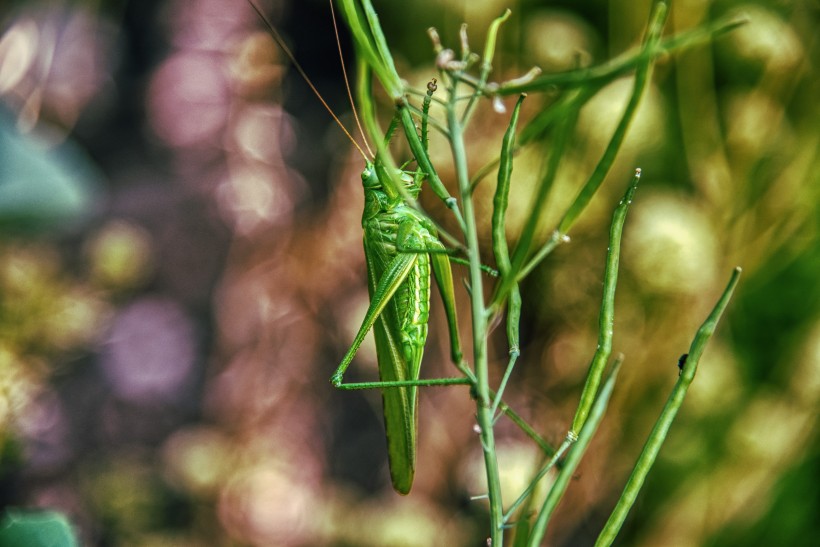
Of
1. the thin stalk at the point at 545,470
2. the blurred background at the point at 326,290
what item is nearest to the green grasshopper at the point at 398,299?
the thin stalk at the point at 545,470

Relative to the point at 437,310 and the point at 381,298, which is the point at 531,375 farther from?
the point at 381,298

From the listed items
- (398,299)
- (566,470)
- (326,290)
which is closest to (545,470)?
(566,470)

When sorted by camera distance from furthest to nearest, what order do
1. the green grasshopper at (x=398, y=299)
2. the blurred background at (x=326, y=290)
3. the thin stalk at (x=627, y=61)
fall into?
the blurred background at (x=326, y=290) → the green grasshopper at (x=398, y=299) → the thin stalk at (x=627, y=61)

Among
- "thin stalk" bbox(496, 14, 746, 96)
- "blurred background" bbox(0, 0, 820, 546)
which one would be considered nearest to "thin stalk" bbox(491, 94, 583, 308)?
"thin stalk" bbox(496, 14, 746, 96)

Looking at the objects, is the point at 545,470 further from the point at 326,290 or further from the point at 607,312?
the point at 326,290

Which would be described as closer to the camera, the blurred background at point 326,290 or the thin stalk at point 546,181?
the thin stalk at point 546,181

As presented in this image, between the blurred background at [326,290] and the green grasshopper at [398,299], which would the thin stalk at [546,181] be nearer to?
the green grasshopper at [398,299]

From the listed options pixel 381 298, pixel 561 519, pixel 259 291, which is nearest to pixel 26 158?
pixel 381 298
